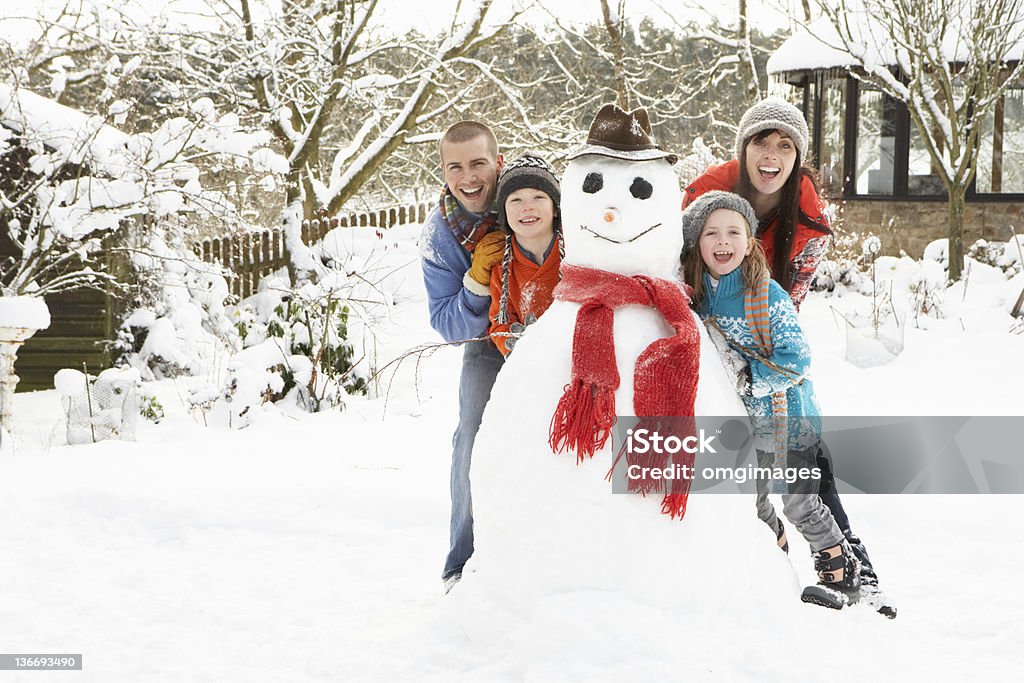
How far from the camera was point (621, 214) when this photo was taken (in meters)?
2.39

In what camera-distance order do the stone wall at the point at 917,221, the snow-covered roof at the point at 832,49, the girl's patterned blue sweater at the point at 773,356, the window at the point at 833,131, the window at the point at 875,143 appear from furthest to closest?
the window at the point at 833,131
the window at the point at 875,143
the stone wall at the point at 917,221
the snow-covered roof at the point at 832,49
the girl's patterned blue sweater at the point at 773,356

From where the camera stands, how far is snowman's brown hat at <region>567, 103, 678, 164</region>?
244 cm

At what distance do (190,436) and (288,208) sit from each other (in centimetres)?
561

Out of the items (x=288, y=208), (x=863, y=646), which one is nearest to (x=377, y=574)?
(x=863, y=646)

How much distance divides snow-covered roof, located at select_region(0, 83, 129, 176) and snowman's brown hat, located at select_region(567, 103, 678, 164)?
563cm

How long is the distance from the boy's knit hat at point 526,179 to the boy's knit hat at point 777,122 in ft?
2.24

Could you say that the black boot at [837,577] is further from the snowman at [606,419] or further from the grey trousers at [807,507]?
the snowman at [606,419]

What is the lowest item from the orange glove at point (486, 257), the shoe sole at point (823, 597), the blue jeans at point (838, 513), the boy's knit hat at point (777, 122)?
the shoe sole at point (823, 597)

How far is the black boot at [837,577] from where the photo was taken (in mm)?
2762

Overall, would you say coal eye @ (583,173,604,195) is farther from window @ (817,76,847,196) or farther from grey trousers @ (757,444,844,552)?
window @ (817,76,847,196)

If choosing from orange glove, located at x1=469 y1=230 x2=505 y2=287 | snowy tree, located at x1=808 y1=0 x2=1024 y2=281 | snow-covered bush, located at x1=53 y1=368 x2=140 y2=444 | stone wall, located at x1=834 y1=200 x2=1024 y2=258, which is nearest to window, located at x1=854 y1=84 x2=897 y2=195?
stone wall, located at x1=834 y1=200 x2=1024 y2=258

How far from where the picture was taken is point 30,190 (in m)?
6.58

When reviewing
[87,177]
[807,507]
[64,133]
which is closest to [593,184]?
[807,507]

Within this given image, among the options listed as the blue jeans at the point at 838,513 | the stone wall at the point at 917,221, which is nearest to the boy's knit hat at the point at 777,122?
the blue jeans at the point at 838,513
